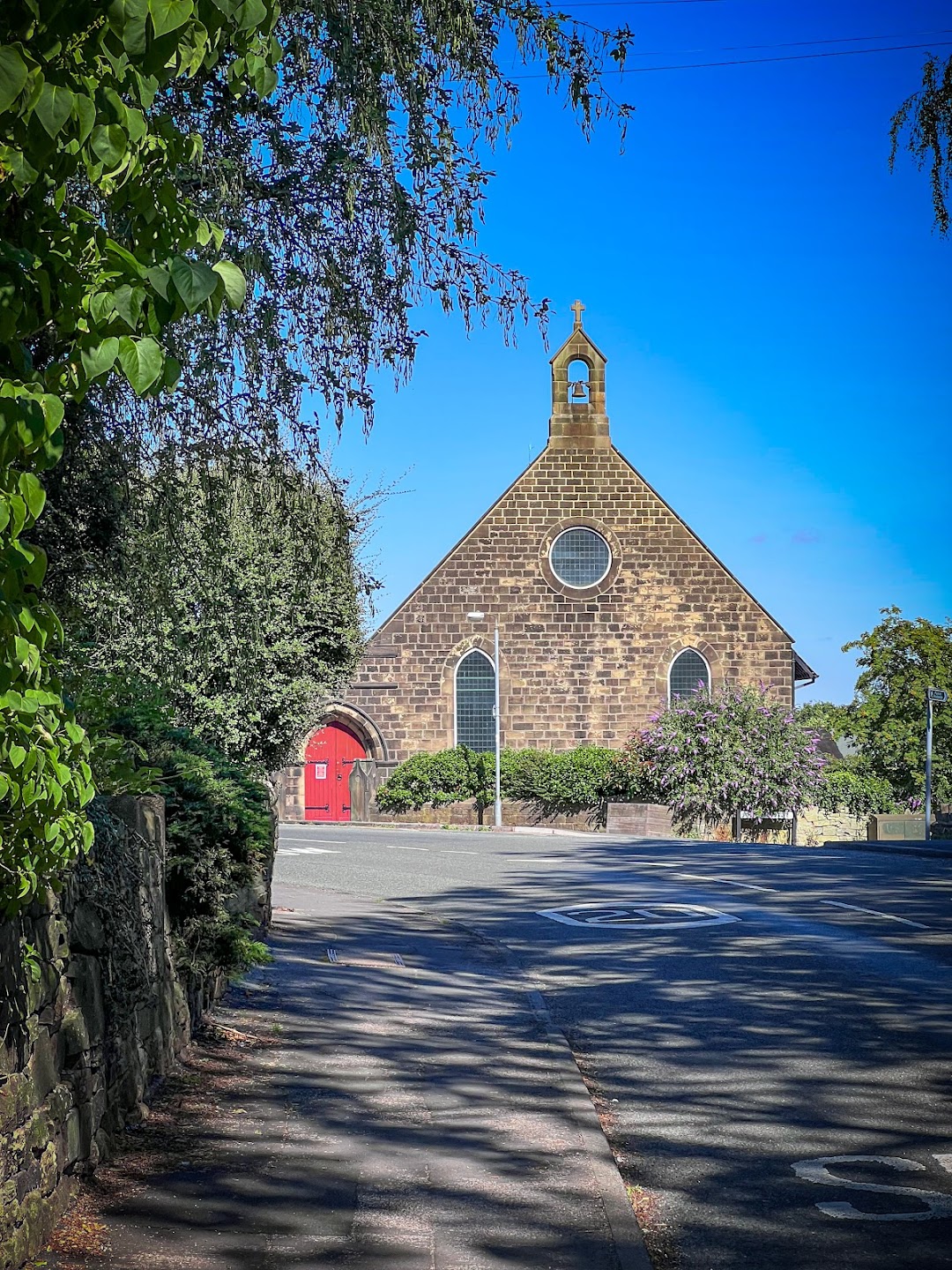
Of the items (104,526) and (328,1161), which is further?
(104,526)

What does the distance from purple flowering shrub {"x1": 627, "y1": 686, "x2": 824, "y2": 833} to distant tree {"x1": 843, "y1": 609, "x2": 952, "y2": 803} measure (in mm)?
12345

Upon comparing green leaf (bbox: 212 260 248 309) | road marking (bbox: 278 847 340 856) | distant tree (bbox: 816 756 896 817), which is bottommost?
road marking (bbox: 278 847 340 856)

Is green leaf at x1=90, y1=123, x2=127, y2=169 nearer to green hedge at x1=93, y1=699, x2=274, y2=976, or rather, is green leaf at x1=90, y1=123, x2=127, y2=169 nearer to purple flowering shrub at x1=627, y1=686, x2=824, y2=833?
green hedge at x1=93, y1=699, x2=274, y2=976

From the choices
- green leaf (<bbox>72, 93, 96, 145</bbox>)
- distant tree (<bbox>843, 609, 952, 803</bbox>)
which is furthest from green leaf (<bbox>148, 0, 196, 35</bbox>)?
distant tree (<bbox>843, 609, 952, 803</bbox>)

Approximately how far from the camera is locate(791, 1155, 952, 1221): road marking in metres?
5.24

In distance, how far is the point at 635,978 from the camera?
36.1 feet

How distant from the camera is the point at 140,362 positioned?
9.43ft

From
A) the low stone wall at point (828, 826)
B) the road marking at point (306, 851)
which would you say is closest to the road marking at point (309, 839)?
the road marking at point (306, 851)

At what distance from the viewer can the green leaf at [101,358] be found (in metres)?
2.88

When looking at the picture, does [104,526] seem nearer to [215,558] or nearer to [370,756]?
[215,558]

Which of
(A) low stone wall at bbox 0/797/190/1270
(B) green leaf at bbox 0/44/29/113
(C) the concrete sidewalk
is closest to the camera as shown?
(B) green leaf at bbox 0/44/29/113

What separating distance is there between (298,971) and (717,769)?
26.2 m

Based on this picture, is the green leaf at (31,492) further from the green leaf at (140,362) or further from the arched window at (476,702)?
the arched window at (476,702)

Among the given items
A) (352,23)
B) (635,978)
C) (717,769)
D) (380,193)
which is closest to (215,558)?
(380,193)
